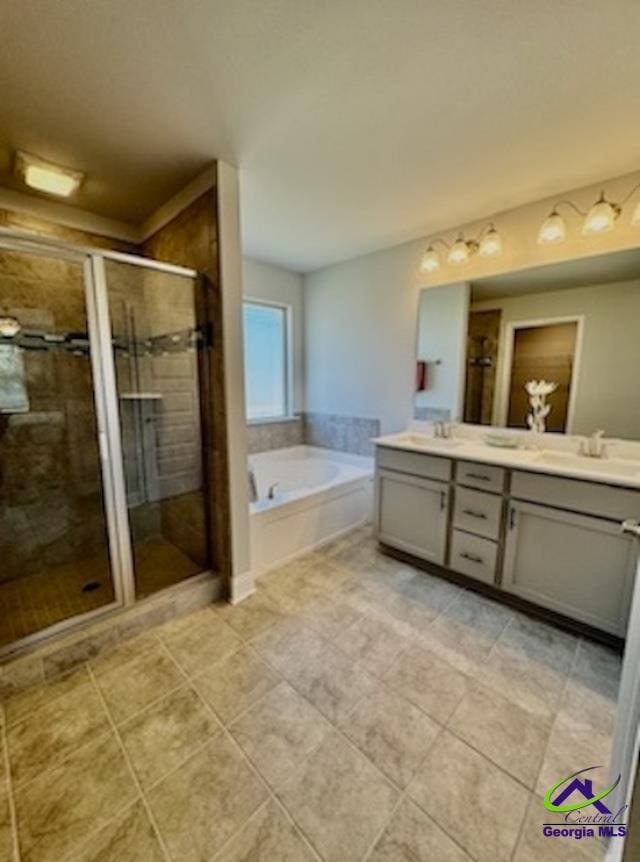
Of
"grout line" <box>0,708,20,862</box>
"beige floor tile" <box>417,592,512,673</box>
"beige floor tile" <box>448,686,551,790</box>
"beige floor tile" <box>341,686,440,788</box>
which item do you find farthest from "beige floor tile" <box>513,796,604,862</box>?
"grout line" <box>0,708,20,862</box>

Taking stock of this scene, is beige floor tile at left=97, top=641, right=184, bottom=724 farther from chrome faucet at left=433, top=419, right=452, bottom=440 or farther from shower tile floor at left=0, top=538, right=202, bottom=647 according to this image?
chrome faucet at left=433, top=419, right=452, bottom=440

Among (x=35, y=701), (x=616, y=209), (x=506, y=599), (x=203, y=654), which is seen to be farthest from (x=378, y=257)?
(x=35, y=701)

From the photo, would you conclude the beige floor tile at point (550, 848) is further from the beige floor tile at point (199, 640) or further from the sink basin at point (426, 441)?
the sink basin at point (426, 441)

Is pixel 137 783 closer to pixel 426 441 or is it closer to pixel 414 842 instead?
pixel 414 842

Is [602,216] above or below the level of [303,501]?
above

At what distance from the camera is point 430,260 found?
2654 mm

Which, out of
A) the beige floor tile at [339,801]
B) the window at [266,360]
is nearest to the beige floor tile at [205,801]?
the beige floor tile at [339,801]

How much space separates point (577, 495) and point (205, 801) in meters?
1.95

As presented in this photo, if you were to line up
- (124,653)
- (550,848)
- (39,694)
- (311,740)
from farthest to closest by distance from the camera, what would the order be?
(124,653) → (39,694) → (311,740) → (550,848)

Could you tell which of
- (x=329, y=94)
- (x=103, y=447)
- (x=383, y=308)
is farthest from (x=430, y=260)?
(x=103, y=447)

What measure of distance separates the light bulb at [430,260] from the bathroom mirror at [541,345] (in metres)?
0.16

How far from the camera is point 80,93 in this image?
1.37 m

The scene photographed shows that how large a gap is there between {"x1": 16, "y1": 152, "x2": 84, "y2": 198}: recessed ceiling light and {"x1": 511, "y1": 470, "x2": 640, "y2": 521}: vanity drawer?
9.55 feet

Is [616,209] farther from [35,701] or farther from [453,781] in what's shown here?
[35,701]
